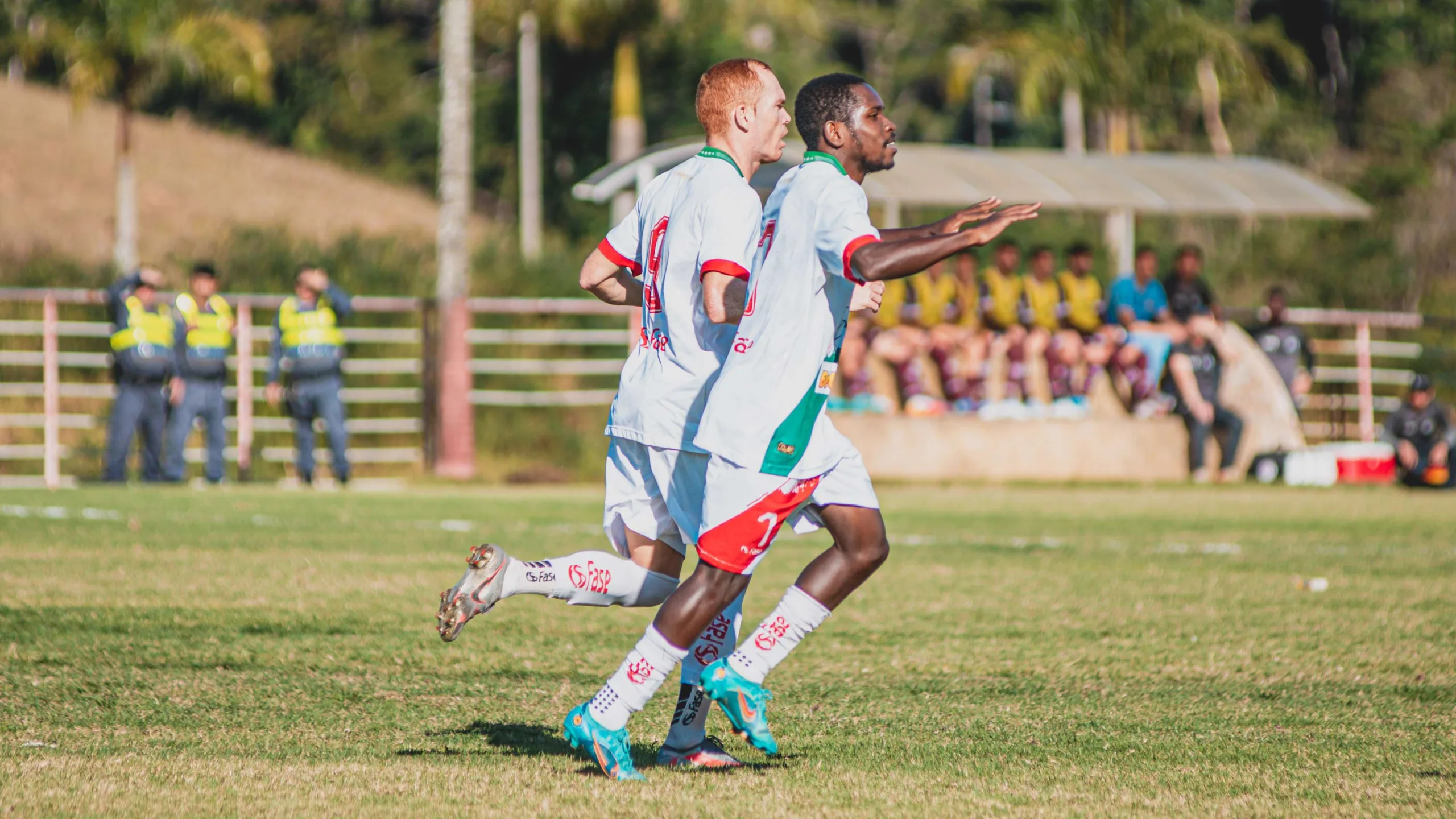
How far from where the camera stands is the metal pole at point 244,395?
19844 millimetres

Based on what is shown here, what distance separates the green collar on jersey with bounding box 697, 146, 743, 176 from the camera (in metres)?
4.93

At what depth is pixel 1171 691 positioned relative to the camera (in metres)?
6.15

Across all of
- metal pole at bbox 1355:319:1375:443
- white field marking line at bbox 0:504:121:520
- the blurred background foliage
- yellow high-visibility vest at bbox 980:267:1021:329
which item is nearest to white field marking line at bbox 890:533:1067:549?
white field marking line at bbox 0:504:121:520

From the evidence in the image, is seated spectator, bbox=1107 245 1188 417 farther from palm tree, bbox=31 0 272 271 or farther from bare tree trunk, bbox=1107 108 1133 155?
palm tree, bbox=31 0 272 271

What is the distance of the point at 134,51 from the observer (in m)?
25.7

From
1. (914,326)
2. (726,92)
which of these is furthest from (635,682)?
(914,326)

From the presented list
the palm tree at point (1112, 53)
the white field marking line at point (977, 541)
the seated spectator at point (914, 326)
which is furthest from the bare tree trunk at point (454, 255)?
the palm tree at point (1112, 53)

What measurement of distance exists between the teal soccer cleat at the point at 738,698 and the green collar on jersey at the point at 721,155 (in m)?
1.40

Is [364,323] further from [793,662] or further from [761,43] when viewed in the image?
[761,43]

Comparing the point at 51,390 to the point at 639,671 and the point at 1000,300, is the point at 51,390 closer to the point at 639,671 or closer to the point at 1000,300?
the point at 1000,300

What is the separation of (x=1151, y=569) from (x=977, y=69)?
24.4m

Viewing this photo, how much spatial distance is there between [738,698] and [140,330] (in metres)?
14.2

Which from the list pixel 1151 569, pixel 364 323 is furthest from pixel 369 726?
pixel 364 323

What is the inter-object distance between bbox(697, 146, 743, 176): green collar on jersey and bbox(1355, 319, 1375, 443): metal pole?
65.0 ft
